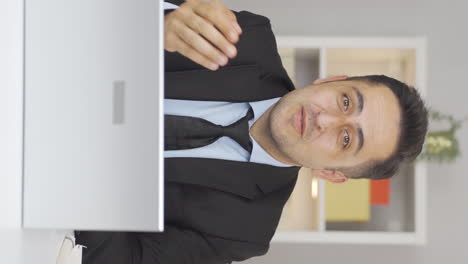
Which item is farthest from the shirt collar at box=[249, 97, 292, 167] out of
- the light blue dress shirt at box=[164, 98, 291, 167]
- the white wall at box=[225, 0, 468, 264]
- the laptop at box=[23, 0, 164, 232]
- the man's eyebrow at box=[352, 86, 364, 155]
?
the white wall at box=[225, 0, 468, 264]

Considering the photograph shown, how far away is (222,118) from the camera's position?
72.6 inches

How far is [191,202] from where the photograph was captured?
1838 mm

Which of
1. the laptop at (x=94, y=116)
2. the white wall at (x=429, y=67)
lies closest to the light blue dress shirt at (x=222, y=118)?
the laptop at (x=94, y=116)

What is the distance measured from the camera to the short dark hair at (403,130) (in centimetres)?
186

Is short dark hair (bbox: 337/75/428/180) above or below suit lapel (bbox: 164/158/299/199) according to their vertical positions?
above

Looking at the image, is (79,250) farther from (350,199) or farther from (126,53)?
(350,199)

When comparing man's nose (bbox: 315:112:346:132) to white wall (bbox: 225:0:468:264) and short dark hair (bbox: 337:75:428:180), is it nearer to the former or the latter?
short dark hair (bbox: 337:75:428:180)

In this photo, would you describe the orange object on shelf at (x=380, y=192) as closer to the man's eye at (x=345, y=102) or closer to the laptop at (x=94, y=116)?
the man's eye at (x=345, y=102)

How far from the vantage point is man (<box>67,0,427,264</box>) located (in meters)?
1.77

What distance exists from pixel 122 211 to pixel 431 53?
9.25 ft

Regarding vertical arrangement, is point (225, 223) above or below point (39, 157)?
below

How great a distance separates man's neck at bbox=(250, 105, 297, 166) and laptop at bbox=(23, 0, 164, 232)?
109 cm

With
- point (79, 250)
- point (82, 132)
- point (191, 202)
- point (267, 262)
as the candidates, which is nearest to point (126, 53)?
point (82, 132)

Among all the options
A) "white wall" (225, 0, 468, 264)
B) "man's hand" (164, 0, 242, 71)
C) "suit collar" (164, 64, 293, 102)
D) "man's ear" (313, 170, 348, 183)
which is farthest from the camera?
"white wall" (225, 0, 468, 264)
